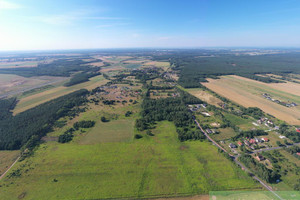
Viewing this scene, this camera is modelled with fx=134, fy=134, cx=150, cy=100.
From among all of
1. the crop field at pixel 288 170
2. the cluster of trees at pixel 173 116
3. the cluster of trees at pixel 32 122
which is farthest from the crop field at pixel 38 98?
the crop field at pixel 288 170

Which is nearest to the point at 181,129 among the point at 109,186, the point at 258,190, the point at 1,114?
the point at 258,190

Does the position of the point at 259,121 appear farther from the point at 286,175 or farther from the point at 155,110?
the point at 155,110

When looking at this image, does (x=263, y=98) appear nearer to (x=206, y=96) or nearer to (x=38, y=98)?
(x=206, y=96)

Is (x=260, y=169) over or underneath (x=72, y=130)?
underneath

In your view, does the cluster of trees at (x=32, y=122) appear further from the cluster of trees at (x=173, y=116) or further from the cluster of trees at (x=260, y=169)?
the cluster of trees at (x=260, y=169)

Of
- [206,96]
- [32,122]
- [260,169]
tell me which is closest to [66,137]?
[32,122]

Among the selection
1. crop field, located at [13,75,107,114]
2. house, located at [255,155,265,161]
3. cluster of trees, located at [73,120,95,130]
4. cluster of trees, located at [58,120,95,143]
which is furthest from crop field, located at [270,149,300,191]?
crop field, located at [13,75,107,114]
